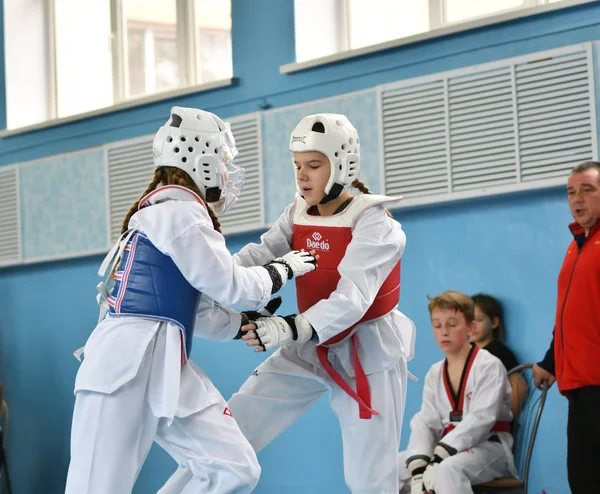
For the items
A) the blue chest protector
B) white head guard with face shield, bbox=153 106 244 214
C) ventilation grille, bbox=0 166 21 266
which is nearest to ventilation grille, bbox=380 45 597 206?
white head guard with face shield, bbox=153 106 244 214

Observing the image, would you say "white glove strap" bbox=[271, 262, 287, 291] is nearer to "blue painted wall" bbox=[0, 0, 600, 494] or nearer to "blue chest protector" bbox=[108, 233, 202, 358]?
"blue chest protector" bbox=[108, 233, 202, 358]

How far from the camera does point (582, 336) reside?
4.45 meters

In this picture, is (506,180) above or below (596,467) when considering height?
above

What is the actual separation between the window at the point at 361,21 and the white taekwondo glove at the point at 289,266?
2.80 m

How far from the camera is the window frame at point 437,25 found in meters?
5.43

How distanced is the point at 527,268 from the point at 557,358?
100cm

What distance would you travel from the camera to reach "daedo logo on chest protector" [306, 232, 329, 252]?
13.4 ft

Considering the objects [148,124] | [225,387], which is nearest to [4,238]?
[148,124]

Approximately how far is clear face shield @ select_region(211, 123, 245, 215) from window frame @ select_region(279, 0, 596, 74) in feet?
7.92

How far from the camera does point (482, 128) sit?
5.62 m

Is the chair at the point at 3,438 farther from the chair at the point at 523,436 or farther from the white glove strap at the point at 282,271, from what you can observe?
the white glove strap at the point at 282,271

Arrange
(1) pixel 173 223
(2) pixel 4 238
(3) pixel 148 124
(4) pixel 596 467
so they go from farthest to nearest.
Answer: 1. (2) pixel 4 238
2. (3) pixel 148 124
3. (4) pixel 596 467
4. (1) pixel 173 223

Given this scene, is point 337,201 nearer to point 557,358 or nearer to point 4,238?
point 557,358

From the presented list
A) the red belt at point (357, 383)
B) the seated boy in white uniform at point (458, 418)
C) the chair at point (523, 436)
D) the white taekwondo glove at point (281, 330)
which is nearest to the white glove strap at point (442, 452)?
the seated boy in white uniform at point (458, 418)
